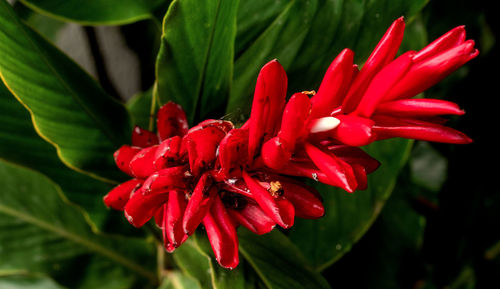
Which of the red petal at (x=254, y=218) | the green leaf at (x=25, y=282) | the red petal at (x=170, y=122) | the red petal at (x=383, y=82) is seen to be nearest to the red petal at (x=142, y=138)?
the red petal at (x=170, y=122)

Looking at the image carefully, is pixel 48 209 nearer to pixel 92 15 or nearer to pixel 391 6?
pixel 92 15

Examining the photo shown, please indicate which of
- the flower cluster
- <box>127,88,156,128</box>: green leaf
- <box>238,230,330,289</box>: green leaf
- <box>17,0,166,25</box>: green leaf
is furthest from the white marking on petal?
<box>127,88,156,128</box>: green leaf

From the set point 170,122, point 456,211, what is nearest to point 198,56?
point 170,122

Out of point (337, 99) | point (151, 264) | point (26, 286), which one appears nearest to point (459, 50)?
point (337, 99)

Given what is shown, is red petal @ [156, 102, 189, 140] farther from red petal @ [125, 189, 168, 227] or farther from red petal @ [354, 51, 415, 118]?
red petal @ [354, 51, 415, 118]

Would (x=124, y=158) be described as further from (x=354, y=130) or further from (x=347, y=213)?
(x=347, y=213)

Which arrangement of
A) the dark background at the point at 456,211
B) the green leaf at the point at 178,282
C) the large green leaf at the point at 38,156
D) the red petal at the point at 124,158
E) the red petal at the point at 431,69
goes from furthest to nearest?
the dark background at the point at 456,211 → the green leaf at the point at 178,282 → the large green leaf at the point at 38,156 → the red petal at the point at 124,158 → the red petal at the point at 431,69

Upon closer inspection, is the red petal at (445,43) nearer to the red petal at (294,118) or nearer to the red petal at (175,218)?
the red petal at (294,118)
